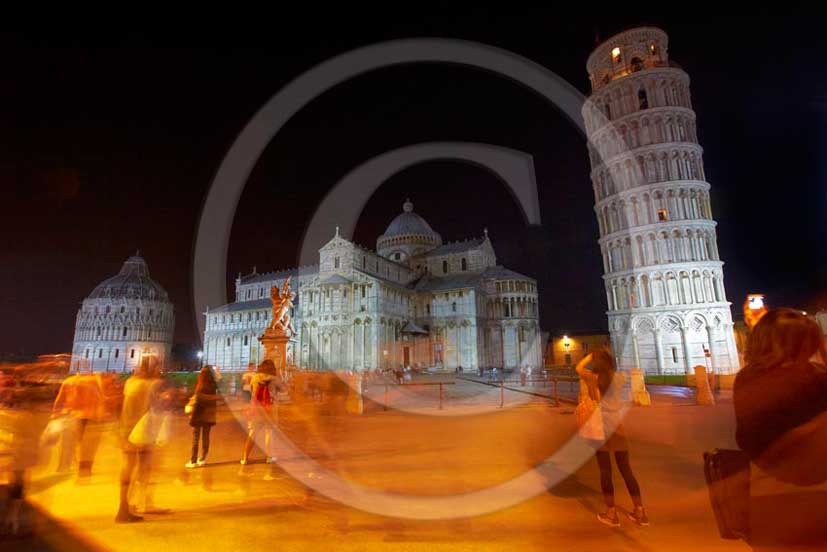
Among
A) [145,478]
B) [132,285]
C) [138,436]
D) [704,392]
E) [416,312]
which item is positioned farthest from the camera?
[132,285]

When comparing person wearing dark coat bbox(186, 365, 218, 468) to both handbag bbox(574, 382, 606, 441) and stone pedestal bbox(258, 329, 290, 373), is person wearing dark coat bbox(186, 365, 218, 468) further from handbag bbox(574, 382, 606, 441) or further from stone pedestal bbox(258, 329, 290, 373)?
stone pedestal bbox(258, 329, 290, 373)

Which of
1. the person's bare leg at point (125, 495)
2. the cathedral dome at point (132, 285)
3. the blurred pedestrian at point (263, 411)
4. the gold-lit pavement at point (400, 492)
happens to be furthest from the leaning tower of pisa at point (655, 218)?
the cathedral dome at point (132, 285)

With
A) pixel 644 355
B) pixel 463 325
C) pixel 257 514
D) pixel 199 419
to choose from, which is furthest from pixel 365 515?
pixel 463 325

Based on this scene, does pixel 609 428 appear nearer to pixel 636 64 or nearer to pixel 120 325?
pixel 636 64

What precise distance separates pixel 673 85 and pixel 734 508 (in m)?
51.7

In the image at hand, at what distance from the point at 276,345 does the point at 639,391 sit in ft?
60.6

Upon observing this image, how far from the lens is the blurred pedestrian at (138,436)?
5758 millimetres

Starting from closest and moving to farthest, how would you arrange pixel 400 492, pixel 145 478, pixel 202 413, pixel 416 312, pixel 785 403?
pixel 785 403, pixel 145 478, pixel 400 492, pixel 202 413, pixel 416 312

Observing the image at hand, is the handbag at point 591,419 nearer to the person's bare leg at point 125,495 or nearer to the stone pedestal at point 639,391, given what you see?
the person's bare leg at point 125,495

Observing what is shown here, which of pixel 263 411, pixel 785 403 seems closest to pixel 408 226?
pixel 263 411

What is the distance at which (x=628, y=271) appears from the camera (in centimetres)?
4156

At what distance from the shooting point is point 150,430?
6.01 meters

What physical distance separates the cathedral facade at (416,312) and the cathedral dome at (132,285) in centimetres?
6890

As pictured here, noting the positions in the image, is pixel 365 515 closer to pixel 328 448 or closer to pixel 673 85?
pixel 328 448
